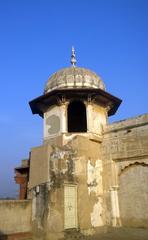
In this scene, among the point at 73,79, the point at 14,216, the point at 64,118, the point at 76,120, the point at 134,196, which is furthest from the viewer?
the point at 76,120

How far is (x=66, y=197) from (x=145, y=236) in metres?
3.44

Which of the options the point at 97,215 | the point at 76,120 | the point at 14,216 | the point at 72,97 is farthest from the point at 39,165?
the point at 76,120

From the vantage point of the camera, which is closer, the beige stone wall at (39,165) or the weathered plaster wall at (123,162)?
the beige stone wall at (39,165)

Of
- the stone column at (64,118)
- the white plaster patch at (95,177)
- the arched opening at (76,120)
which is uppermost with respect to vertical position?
the arched opening at (76,120)

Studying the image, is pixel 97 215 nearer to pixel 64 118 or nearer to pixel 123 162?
pixel 123 162

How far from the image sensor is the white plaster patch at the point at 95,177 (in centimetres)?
1148

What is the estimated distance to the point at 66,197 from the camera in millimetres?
10039

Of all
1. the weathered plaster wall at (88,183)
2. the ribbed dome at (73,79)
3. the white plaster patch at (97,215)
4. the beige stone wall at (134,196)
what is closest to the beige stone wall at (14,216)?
the weathered plaster wall at (88,183)

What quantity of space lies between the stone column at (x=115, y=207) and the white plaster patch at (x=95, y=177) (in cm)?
58

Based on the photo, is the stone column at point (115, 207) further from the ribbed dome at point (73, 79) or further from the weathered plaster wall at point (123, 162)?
the ribbed dome at point (73, 79)

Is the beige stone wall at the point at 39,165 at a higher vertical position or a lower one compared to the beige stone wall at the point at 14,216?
higher

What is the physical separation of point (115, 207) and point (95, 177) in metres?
1.70

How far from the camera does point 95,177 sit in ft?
39.1

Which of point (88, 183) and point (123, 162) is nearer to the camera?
point (88, 183)
